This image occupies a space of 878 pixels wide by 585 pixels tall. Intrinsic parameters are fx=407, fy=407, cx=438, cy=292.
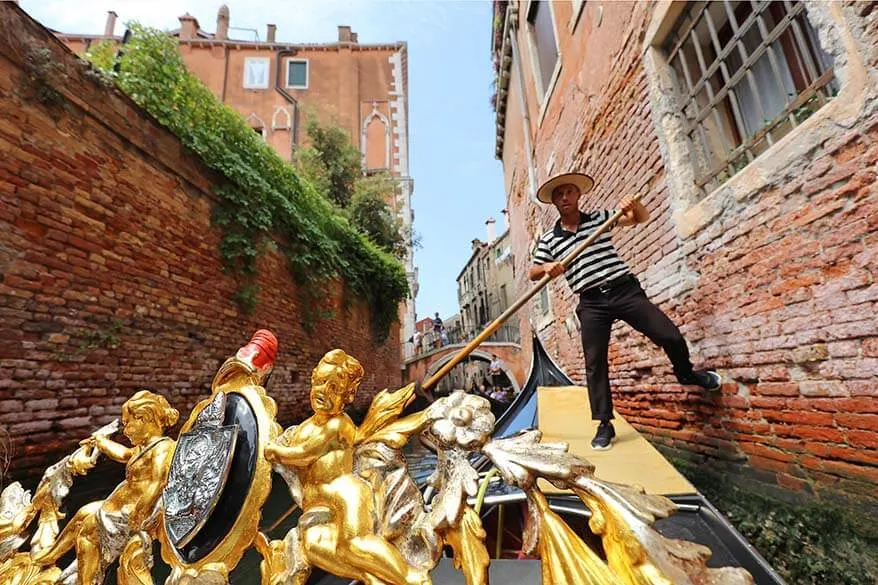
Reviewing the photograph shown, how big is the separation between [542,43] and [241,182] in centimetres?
379

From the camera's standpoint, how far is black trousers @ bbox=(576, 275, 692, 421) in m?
1.63

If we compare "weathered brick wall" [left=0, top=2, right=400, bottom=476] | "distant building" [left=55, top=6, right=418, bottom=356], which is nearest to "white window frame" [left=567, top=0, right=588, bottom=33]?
"weathered brick wall" [left=0, top=2, right=400, bottom=476]

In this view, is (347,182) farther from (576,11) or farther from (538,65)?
(576,11)

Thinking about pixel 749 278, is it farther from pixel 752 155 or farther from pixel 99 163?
pixel 99 163

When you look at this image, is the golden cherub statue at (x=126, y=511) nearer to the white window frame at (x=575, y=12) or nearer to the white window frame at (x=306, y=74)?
the white window frame at (x=575, y=12)

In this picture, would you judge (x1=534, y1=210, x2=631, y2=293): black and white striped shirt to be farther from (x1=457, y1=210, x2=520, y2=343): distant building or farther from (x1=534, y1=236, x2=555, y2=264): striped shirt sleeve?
(x1=457, y1=210, x2=520, y2=343): distant building

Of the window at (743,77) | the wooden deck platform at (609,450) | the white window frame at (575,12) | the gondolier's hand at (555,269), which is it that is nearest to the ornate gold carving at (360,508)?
the wooden deck platform at (609,450)

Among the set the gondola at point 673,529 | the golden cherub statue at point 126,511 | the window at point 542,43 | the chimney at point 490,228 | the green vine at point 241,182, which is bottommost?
the gondola at point 673,529

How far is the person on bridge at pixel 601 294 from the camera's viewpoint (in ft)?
5.35

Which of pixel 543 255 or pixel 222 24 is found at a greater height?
pixel 222 24

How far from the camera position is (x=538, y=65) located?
16.4ft

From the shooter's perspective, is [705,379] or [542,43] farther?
[542,43]

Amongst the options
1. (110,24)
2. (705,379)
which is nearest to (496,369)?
(705,379)

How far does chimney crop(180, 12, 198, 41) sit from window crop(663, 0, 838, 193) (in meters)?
16.2
